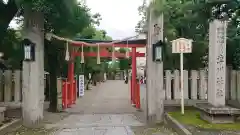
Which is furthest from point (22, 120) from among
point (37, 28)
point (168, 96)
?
point (168, 96)

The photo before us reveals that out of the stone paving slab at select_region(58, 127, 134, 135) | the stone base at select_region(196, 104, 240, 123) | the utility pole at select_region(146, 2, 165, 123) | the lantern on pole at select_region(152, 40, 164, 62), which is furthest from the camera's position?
the utility pole at select_region(146, 2, 165, 123)

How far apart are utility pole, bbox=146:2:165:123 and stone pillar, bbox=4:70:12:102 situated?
5235 millimetres

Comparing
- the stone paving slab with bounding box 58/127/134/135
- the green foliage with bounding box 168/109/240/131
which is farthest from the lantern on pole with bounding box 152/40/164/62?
the stone paving slab with bounding box 58/127/134/135

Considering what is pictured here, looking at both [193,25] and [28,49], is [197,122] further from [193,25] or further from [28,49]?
[28,49]

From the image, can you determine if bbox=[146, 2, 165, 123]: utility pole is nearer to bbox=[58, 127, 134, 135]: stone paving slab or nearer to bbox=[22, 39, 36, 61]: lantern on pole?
bbox=[58, 127, 134, 135]: stone paving slab

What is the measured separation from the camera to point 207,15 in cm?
1145

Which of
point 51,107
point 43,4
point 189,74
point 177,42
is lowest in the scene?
point 51,107

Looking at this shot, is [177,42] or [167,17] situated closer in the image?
[177,42]

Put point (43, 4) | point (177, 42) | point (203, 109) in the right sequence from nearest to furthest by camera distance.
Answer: point (43, 4), point (203, 109), point (177, 42)

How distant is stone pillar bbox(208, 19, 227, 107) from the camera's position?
9836 millimetres

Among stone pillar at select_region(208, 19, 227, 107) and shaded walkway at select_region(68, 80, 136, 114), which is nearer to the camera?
stone pillar at select_region(208, 19, 227, 107)

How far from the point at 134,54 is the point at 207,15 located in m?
6.32

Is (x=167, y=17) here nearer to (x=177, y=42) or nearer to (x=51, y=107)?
(x=177, y=42)

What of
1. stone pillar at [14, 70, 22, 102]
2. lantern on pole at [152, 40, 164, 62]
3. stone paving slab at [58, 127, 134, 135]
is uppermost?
lantern on pole at [152, 40, 164, 62]
